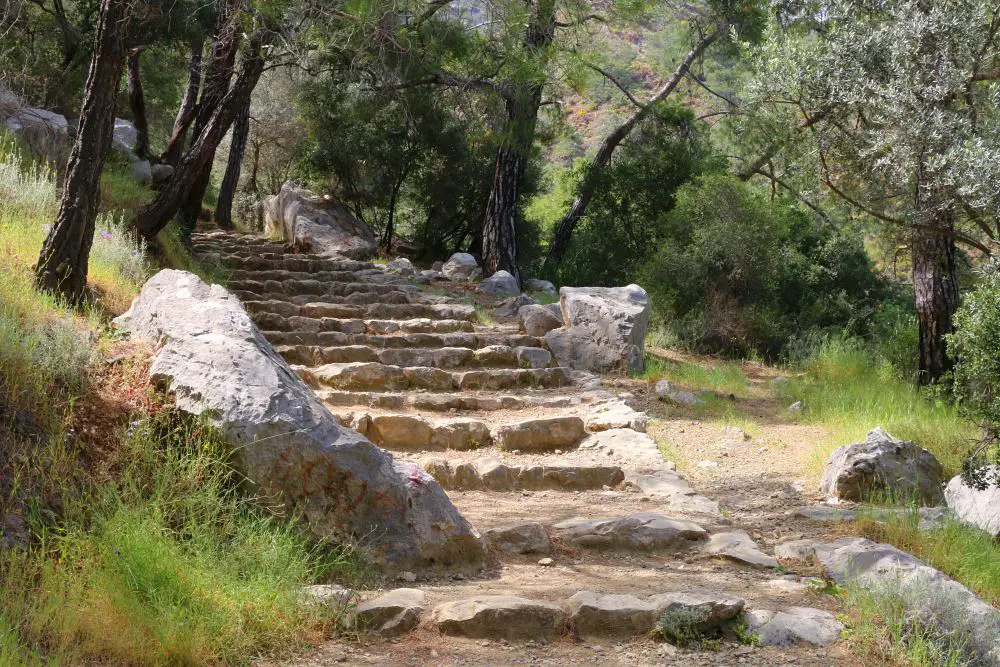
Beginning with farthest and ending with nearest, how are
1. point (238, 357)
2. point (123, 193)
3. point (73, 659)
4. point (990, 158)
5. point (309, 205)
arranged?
point (309, 205) → point (123, 193) → point (990, 158) → point (238, 357) → point (73, 659)

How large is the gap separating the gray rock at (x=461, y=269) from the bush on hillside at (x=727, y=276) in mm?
2811

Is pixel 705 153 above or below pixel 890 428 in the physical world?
above

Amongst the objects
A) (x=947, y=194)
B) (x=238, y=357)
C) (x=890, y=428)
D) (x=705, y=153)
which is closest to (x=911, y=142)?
(x=947, y=194)

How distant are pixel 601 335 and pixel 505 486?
384 cm

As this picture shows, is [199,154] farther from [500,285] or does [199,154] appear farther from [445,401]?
[445,401]

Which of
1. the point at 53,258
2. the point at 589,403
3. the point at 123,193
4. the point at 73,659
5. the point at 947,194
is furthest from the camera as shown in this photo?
the point at 123,193

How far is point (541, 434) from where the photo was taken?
7.16 m

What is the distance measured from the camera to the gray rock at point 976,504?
5520mm

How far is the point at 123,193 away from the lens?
33.5 ft

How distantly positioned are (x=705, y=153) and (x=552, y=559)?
38.9ft

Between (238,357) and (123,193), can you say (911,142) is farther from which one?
(123,193)

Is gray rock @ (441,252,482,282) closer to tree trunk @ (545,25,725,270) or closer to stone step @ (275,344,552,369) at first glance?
tree trunk @ (545,25,725,270)

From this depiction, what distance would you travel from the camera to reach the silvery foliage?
710 centimetres

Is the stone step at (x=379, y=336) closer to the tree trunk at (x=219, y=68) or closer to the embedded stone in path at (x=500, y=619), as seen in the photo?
the tree trunk at (x=219, y=68)
